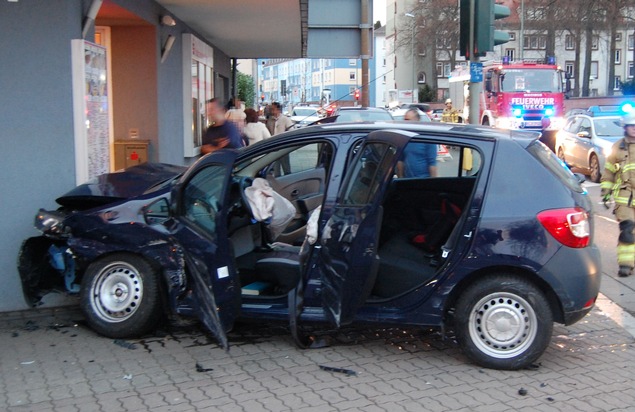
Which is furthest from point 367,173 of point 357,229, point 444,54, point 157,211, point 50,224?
point 444,54

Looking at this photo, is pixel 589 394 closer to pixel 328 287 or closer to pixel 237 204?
pixel 328 287

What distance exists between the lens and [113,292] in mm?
5918

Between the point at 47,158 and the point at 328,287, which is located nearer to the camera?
the point at 328,287

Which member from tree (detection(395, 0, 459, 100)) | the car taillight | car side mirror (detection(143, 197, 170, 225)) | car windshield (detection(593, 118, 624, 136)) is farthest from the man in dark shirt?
tree (detection(395, 0, 459, 100))

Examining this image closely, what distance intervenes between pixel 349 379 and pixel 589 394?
159 centimetres

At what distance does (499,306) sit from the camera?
527 centimetres

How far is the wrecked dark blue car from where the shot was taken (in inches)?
204

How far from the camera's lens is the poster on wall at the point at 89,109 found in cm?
680

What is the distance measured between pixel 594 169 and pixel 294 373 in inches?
593

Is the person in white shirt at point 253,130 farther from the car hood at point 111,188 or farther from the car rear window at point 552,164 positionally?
the car rear window at point 552,164

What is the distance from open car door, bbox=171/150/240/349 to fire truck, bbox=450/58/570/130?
22.5 meters

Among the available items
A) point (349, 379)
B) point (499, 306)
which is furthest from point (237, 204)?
point (499, 306)

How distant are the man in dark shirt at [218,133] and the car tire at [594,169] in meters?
12.8

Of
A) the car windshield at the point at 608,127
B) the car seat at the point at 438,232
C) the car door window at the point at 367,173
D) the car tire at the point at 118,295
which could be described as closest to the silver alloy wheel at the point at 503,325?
the car seat at the point at 438,232
